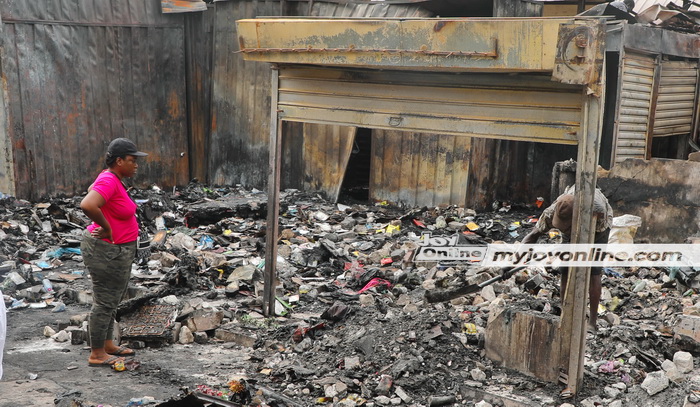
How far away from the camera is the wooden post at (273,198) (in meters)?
6.04

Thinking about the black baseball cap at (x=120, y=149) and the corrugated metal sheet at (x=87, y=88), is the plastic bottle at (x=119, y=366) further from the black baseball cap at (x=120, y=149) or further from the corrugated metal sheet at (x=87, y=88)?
the corrugated metal sheet at (x=87, y=88)

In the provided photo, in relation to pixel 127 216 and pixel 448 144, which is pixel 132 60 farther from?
pixel 127 216

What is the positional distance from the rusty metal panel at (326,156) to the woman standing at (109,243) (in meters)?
6.43

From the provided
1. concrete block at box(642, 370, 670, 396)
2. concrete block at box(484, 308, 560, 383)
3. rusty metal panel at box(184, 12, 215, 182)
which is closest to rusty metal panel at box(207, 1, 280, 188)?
rusty metal panel at box(184, 12, 215, 182)

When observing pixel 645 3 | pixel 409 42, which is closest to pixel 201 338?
pixel 409 42

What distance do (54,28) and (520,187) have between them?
25.1 ft

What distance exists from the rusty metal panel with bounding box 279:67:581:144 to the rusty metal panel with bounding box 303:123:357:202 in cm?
542

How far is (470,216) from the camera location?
10.3m

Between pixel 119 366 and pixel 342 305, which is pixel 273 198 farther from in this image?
pixel 119 366

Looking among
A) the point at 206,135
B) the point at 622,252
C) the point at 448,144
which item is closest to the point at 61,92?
the point at 206,135

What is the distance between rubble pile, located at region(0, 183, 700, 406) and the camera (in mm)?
4711

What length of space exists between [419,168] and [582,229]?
6.77 meters

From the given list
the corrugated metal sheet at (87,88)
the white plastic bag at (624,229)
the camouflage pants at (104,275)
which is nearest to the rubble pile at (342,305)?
the camouflage pants at (104,275)

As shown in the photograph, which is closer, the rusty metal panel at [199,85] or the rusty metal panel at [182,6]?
the rusty metal panel at [182,6]
